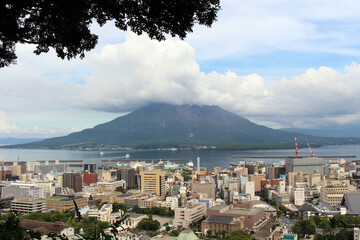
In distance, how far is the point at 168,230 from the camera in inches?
372

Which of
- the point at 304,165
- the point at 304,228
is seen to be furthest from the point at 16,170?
the point at 304,228

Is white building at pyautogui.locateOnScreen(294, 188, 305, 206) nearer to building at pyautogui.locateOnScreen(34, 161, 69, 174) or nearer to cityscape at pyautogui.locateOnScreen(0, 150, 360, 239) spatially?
cityscape at pyautogui.locateOnScreen(0, 150, 360, 239)

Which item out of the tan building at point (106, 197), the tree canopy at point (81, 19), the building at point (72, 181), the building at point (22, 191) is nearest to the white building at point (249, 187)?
the tan building at point (106, 197)

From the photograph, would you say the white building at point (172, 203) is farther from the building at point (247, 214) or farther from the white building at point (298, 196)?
the white building at point (298, 196)

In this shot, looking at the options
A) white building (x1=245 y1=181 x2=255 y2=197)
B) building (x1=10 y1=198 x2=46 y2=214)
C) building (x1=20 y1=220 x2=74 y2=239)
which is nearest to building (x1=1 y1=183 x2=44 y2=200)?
building (x1=10 y1=198 x2=46 y2=214)

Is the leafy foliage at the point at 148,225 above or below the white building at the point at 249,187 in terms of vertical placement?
below

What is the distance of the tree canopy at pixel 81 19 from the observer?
57.4 inches

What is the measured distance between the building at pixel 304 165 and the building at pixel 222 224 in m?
12.1

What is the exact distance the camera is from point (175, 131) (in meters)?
65.5

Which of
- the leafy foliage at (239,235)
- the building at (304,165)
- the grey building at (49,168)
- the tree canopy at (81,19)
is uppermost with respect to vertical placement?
the tree canopy at (81,19)

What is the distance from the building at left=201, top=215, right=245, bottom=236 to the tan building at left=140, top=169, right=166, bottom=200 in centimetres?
587

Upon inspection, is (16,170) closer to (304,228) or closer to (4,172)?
(4,172)

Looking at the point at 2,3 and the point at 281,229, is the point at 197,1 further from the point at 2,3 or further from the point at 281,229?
the point at 281,229

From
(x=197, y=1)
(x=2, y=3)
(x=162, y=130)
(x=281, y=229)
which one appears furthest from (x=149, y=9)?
(x=162, y=130)
